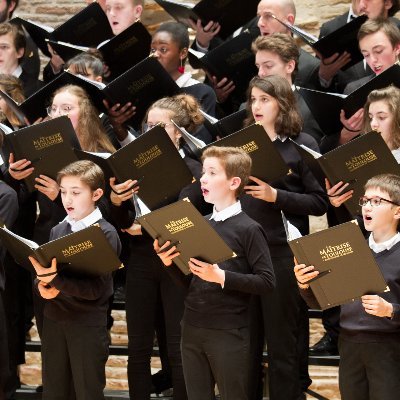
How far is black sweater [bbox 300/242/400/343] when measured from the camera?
3.84 meters

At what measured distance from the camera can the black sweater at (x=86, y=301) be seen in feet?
13.9

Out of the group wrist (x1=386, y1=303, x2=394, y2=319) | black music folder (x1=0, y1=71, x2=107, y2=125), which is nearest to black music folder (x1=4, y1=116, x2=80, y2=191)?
black music folder (x1=0, y1=71, x2=107, y2=125)

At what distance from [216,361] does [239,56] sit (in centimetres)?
183

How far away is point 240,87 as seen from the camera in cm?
541

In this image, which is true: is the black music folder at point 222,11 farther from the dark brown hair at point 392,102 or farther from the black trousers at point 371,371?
the black trousers at point 371,371

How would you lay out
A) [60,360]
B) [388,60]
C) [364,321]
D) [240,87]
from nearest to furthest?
[364,321] → [60,360] → [388,60] → [240,87]

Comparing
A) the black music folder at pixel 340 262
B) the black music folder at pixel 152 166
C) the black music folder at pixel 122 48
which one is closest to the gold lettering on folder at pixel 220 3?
the black music folder at pixel 122 48

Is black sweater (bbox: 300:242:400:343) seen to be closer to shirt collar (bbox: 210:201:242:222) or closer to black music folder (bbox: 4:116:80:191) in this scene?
shirt collar (bbox: 210:201:242:222)

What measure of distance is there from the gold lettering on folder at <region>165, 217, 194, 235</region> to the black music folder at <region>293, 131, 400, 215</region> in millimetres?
623

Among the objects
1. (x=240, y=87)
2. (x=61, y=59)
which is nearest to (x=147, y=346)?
(x=240, y=87)

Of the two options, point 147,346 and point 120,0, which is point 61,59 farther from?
point 147,346

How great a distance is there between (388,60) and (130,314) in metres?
1.68

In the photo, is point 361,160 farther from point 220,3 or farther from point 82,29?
point 82,29

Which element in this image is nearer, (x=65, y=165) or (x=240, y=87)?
(x=65, y=165)
